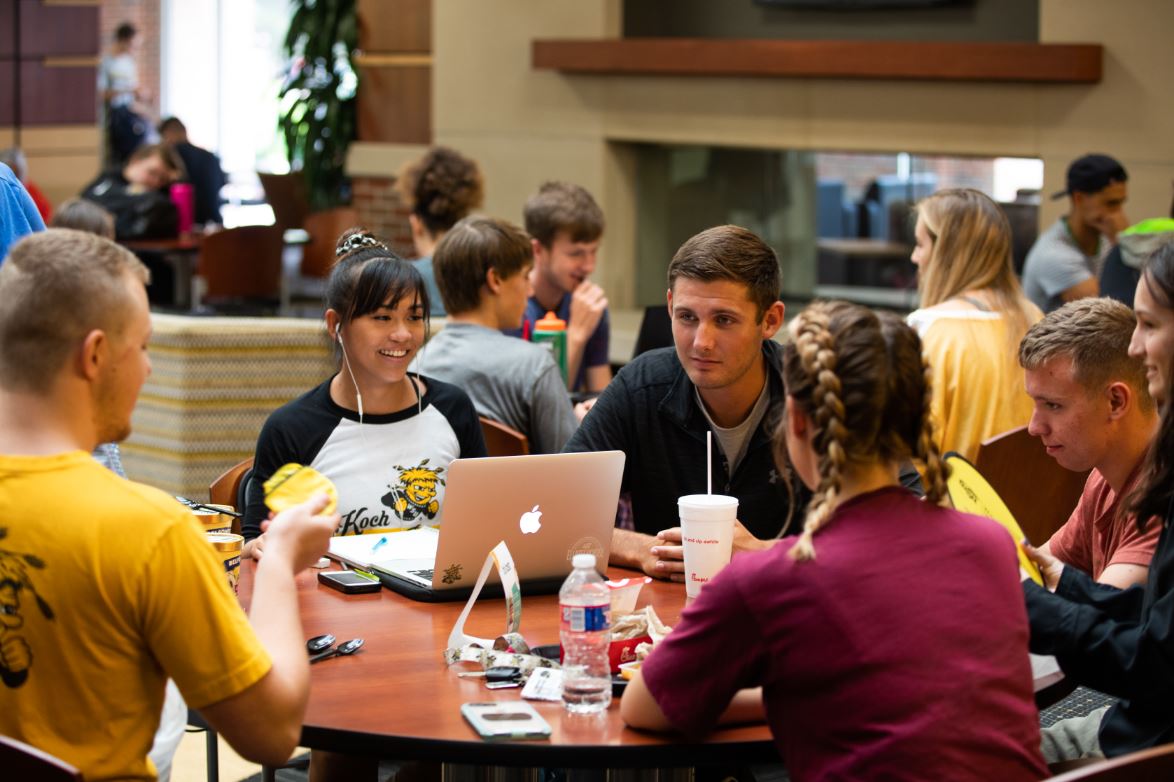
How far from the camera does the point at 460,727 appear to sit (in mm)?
1822

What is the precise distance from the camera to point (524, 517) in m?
2.32

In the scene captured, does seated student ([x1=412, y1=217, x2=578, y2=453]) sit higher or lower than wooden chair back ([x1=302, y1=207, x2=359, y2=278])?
lower

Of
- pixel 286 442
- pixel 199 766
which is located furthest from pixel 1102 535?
pixel 199 766

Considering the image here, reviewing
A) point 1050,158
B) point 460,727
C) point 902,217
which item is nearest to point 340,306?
point 460,727

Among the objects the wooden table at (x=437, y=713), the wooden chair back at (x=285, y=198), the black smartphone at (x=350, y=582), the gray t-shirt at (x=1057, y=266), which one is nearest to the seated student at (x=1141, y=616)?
the wooden table at (x=437, y=713)

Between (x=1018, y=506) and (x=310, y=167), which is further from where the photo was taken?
(x=310, y=167)

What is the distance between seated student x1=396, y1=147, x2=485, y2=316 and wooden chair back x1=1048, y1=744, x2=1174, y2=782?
3.64m

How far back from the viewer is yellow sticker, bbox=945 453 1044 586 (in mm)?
2096

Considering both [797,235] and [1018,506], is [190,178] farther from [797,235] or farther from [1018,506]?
[1018,506]

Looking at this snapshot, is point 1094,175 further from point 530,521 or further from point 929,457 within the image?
point 929,457

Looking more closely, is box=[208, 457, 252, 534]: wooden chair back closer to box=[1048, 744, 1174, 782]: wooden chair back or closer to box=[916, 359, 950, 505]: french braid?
box=[916, 359, 950, 505]: french braid

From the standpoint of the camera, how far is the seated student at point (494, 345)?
A: 144 inches

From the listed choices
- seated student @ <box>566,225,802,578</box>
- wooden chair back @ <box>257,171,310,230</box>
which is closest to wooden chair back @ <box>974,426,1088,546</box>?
seated student @ <box>566,225,802,578</box>

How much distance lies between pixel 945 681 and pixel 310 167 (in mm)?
8274
